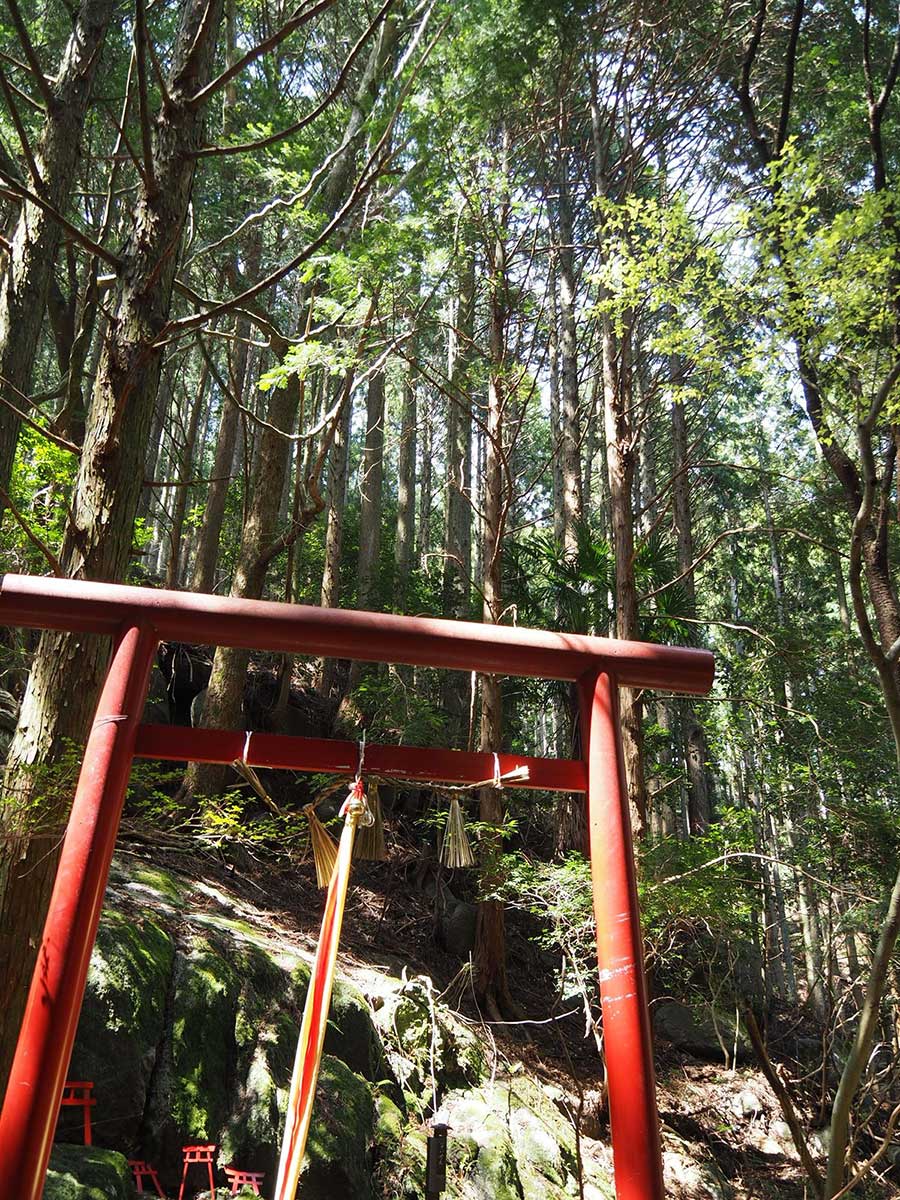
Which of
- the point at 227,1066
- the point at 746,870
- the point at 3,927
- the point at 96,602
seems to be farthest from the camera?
the point at 746,870

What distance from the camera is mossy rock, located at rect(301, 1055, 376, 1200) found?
4576 mm

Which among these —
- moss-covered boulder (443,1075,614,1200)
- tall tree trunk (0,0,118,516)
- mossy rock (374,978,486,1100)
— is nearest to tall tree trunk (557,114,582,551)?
mossy rock (374,978,486,1100)

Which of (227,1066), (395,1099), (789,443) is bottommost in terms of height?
(395,1099)

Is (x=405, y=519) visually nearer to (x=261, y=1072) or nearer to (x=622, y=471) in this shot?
(x=622, y=471)

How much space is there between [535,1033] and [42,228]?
7.98 metres

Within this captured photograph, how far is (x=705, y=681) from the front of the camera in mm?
2547

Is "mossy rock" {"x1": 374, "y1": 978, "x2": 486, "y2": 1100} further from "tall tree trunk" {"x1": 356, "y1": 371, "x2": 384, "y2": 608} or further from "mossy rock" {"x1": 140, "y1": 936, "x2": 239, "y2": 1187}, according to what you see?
"tall tree trunk" {"x1": 356, "y1": 371, "x2": 384, "y2": 608}

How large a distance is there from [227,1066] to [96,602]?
3.63 meters

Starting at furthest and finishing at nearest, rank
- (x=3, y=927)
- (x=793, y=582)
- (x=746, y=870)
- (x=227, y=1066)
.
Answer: (x=793, y=582), (x=746, y=870), (x=227, y=1066), (x=3, y=927)

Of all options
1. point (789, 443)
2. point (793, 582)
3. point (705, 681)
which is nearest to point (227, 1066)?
point (705, 681)

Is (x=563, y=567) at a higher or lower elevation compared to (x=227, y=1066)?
higher

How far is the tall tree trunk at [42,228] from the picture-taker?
4.88m

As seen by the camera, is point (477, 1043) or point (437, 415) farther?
point (437, 415)

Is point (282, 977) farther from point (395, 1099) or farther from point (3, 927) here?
point (3, 927)
